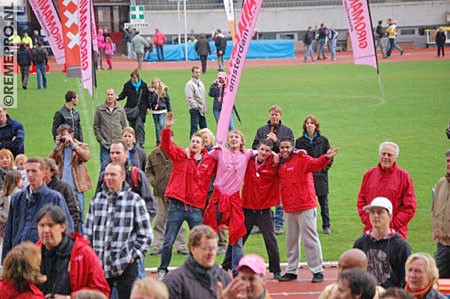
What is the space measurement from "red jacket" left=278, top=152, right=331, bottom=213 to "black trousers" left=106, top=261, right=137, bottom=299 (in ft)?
11.6

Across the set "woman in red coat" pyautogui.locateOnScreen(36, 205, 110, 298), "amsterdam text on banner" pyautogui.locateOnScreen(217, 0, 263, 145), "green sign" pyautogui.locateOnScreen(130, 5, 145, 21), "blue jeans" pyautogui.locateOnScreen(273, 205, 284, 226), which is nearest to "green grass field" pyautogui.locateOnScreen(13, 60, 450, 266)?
"blue jeans" pyautogui.locateOnScreen(273, 205, 284, 226)

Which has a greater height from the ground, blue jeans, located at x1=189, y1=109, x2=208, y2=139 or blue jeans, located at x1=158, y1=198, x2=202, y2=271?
blue jeans, located at x1=189, y1=109, x2=208, y2=139

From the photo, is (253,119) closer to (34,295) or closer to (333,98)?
(333,98)

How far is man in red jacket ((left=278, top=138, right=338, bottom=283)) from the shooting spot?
13.3m

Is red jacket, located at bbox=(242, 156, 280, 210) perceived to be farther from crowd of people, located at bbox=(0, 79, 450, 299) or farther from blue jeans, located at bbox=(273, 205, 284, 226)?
blue jeans, located at bbox=(273, 205, 284, 226)

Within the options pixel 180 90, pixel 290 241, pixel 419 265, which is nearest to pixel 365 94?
pixel 180 90

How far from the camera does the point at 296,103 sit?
32531 millimetres

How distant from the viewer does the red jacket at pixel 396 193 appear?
11914 mm

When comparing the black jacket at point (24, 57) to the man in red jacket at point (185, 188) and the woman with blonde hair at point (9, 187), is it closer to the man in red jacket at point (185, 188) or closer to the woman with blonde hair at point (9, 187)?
the man in red jacket at point (185, 188)

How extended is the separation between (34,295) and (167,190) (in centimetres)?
522

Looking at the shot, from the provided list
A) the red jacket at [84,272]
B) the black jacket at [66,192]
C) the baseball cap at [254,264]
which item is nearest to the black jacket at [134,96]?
the black jacket at [66,192]

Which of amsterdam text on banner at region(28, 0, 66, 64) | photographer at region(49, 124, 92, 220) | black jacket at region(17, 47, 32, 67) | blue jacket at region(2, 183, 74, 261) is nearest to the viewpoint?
blue jacket at region(2, 183, 74, 261)

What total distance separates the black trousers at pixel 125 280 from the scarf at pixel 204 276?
5.75ft

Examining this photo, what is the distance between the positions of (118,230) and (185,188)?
132 inches
